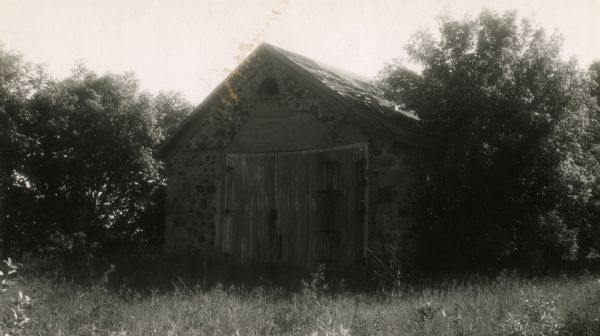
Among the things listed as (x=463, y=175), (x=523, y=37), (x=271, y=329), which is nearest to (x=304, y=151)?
(x=463, y=175)

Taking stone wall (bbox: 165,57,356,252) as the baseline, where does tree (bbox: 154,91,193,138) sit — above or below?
above

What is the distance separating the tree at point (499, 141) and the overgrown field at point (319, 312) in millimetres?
2155

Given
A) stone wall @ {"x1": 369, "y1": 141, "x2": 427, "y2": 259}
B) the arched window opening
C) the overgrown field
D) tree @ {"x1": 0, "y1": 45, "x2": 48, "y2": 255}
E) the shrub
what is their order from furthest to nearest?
tree @ {"x1": 0, "y1": 45, "x2": 48, "y2": 255}
the arched window opening
stone wall @ {"x1": 369, "y1": 141, "x2": 427, "y2": 259}
the overgrown field
the shrub

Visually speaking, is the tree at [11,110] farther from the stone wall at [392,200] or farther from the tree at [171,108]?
the stone wall at [392,200]

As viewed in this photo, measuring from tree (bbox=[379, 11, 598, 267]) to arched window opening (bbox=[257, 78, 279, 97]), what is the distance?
3079 millimetres

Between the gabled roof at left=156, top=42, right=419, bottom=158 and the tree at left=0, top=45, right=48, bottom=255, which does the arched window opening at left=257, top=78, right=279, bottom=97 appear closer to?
the gabled roof at left=156, top=42, right=419, bottom=158

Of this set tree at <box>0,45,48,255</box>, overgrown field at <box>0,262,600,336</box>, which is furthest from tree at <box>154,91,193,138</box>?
overgrown field at <box>0,262,600,336</box>

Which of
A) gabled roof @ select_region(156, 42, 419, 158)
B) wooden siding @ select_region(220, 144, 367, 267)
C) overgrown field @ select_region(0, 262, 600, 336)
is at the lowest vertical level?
overgrown field @ select_region(0, 262, 600, 336)

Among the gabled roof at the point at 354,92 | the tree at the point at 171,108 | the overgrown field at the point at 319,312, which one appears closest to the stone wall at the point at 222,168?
the gabled roof at the point at 354,92

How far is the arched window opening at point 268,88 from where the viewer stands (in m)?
11.3

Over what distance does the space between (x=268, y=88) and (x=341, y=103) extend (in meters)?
2.41

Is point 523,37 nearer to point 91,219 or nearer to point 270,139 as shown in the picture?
point 270,139

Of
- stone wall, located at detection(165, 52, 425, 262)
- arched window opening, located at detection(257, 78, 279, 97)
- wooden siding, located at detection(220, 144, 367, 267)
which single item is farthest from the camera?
arched window opening, located at detection(257, 78, 279, 97)

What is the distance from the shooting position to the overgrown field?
485 cm
